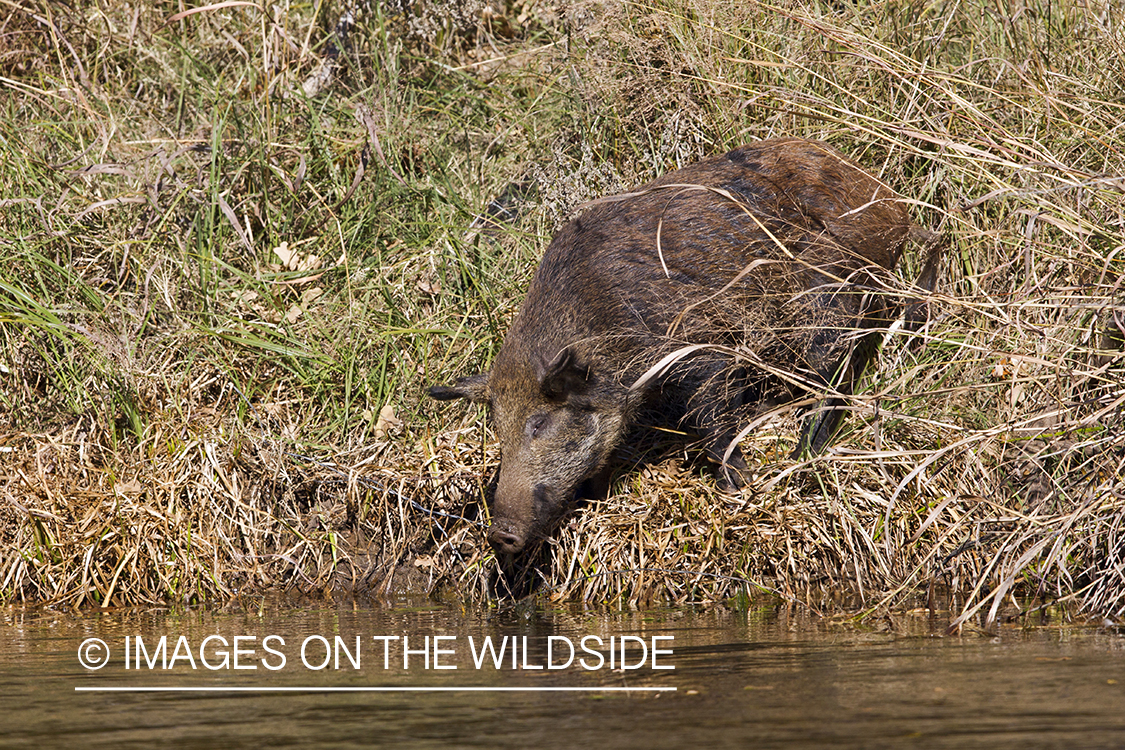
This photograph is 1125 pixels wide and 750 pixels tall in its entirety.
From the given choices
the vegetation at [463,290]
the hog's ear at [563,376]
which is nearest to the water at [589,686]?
the vegetation at [463,290]

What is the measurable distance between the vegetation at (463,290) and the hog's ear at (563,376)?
0.51 metres

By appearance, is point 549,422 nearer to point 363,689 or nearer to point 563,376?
point 563,376

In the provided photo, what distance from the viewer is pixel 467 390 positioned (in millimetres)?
6230

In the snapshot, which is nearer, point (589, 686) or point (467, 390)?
point (589, 686)

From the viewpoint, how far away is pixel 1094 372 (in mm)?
4641

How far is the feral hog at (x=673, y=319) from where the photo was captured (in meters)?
5.92

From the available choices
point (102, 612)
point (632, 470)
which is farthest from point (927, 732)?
point (102, 612)

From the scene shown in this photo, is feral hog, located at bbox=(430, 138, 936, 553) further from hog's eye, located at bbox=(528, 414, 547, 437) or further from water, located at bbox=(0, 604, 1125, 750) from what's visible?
water, located at bbox=(0, 604, 1125, 750)

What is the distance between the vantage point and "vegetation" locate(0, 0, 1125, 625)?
5.24m

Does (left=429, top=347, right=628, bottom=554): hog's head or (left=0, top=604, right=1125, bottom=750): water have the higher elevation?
(left=429, top=347, right=628, bottom=554): hog's head

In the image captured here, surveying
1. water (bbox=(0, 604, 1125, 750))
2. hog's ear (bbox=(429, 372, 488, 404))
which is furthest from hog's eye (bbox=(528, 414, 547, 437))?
water (bbox=(0, 604, 1125, 750))

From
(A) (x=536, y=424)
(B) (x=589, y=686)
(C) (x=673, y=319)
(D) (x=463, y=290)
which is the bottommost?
(B) (x=589, y=686)

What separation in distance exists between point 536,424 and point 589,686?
2.42 m

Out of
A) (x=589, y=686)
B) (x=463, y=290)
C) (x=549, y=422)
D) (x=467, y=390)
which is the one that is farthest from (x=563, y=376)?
(x=589, y=686)
